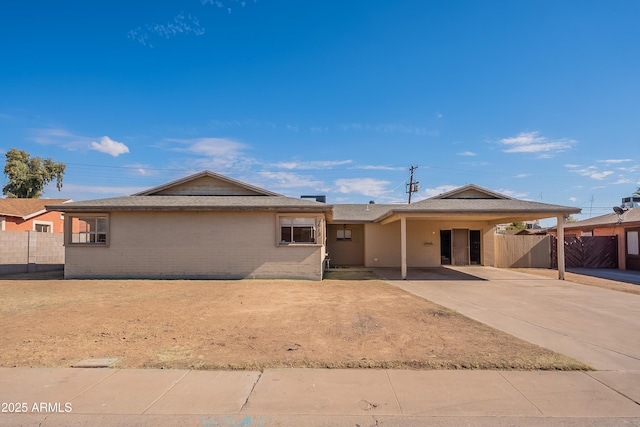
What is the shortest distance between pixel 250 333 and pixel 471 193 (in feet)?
54.0

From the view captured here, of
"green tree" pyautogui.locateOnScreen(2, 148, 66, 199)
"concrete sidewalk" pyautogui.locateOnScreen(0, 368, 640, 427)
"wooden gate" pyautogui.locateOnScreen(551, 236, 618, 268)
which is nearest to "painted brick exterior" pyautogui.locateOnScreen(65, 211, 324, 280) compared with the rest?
"concrete sidewalk" pyautogui.locateOnScreen(0, 368, 640, 427)

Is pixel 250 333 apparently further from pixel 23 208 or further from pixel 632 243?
pixel 23 208

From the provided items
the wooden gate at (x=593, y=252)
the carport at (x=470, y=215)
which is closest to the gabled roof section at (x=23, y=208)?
A: the carport at (x=470, y=215)

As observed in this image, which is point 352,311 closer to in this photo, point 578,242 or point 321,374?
point 321,374

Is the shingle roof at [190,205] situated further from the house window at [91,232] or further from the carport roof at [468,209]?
the carport roof at [468,209]

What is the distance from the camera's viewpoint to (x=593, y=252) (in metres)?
21.6

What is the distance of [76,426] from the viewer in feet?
11.2

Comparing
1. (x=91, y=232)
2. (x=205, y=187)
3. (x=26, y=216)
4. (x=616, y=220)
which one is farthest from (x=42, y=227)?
(x=616, y=220)

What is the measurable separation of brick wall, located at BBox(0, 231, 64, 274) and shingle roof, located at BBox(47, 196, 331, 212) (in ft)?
13.5

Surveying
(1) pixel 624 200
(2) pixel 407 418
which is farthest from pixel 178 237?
(1) pixel 624 200

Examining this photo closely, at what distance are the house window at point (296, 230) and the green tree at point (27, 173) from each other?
39252 mm

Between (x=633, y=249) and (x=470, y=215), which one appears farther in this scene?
(x=633, y=249)

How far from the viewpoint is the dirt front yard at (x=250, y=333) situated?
5.11 m

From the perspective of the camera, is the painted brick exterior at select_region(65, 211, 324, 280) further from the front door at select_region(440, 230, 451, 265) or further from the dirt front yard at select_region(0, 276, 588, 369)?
the front door at select_region(440, 230, 451, 265)
